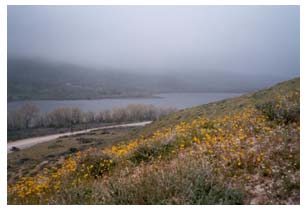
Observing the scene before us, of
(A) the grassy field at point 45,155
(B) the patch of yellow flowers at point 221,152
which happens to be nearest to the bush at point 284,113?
(B) the patch of yellow flowers at point 221,152

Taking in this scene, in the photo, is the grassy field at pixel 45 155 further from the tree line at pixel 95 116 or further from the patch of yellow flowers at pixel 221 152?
the patch of yellow flowers at pixel 221 152

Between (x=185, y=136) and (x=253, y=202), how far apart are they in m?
2.27

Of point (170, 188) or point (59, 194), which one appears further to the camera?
point (59, 194)

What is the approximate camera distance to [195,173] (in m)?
3.21

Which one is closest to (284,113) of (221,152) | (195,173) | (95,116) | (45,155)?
(221,152)

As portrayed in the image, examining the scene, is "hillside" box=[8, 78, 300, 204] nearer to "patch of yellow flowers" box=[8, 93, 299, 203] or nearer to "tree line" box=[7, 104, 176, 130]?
"patch of yellow flowers" box=[8, 93, 299, 203]

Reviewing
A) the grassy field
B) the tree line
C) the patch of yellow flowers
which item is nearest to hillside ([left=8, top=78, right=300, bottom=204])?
the patch of yellow flowers

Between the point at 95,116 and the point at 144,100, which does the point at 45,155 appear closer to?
the point at 144,100

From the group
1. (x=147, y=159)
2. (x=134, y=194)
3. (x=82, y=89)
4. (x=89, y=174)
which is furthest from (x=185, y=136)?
(x=82, y=89)

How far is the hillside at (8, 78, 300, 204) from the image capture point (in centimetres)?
304

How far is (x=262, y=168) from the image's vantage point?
11.3 ft

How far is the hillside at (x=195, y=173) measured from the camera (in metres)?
3.04
